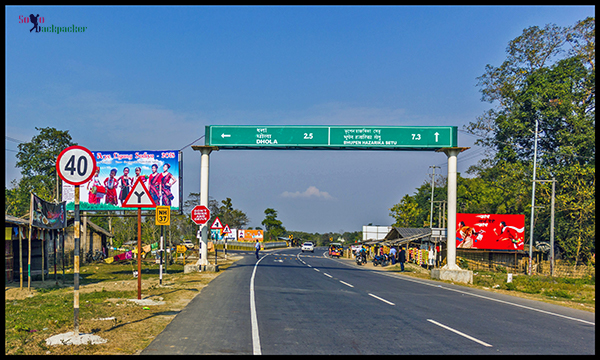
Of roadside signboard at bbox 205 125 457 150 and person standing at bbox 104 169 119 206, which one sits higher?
roadside signboard at bbox 205 125 457 150

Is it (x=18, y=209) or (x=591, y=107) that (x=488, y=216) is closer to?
(x=591, y=107)

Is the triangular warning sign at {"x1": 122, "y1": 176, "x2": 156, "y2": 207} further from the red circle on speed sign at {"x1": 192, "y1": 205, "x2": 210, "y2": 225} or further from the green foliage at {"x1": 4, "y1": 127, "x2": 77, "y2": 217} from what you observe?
the green foliage at {"x1": 4, "y1": 127, "x2": 77, "y2": 217}

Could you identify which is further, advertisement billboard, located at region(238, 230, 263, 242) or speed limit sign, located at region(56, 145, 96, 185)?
advertisement billboard, located at region(238, 230, 263, 242)

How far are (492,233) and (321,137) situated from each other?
22.3m

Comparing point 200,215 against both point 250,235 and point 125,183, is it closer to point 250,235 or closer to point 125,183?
point 125,183

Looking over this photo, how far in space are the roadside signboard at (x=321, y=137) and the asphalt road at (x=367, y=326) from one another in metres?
11.5

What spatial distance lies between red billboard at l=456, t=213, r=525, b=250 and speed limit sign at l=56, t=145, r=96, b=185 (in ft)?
119

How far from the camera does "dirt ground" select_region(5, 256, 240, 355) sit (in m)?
7.60

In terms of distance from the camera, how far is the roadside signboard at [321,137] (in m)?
25.6

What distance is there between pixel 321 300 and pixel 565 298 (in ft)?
39.1

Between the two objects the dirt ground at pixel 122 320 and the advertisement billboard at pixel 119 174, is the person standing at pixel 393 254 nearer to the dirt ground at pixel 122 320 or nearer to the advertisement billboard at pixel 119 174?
the advertisement billboard at pixel 119 174

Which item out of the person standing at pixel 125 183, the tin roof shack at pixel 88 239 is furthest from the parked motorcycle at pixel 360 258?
the person standing at pixel 125 183

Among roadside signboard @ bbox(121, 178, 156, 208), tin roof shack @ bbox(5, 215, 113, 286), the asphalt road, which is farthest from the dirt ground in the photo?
roadside signboard @ bbox(121, 178, 156, 208)

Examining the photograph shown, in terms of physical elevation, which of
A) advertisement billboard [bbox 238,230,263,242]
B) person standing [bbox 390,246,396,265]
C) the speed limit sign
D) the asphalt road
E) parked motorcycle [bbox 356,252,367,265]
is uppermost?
the speed limit sign
